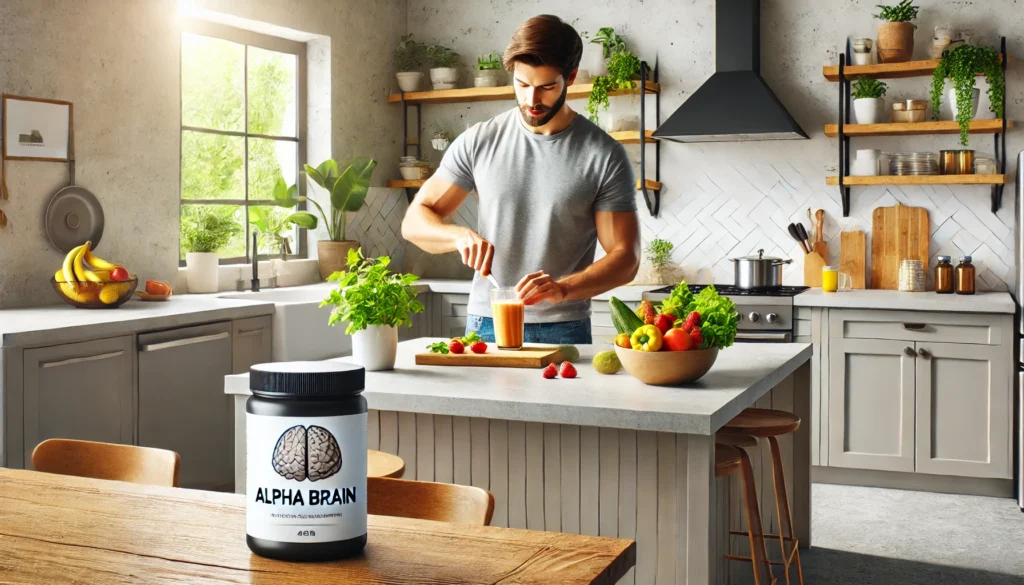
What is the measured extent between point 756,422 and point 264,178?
350 cm

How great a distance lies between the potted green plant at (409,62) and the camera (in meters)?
6.18

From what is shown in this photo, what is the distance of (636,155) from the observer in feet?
19.4

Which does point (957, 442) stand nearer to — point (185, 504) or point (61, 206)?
point (61, 206)

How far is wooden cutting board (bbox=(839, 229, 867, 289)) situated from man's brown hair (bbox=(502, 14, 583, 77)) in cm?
304

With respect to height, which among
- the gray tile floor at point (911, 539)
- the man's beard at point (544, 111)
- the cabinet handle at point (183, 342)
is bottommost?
the gray tile floor at point (911, 539)

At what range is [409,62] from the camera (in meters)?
6.23

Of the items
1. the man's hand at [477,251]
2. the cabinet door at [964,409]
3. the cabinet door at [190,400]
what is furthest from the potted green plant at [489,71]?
the man's hand at [477,251]

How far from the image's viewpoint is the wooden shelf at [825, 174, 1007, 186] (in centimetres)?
491

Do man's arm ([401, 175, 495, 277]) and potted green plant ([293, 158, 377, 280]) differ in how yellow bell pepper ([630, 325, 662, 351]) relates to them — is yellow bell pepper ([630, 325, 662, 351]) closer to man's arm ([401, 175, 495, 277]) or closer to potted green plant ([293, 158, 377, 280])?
man's arm ([401, 175, 495, 277])

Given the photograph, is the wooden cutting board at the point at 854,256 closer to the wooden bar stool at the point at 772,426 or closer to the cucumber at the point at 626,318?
the wooden bar stool at the point at 772,426

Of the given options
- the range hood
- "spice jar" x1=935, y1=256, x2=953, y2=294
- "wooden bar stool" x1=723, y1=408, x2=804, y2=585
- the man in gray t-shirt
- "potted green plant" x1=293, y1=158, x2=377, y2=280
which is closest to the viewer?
"wooden bar stool" x1=723, y1=408, x2=804, y2=585

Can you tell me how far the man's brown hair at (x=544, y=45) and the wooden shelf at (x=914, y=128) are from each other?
281 centimetres

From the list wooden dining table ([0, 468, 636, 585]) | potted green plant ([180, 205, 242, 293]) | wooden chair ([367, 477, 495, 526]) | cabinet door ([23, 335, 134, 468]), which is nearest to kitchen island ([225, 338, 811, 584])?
wooden chair ([367, 477, 495, 526])

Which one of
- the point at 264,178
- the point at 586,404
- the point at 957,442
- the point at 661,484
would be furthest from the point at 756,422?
the point at 264,178
